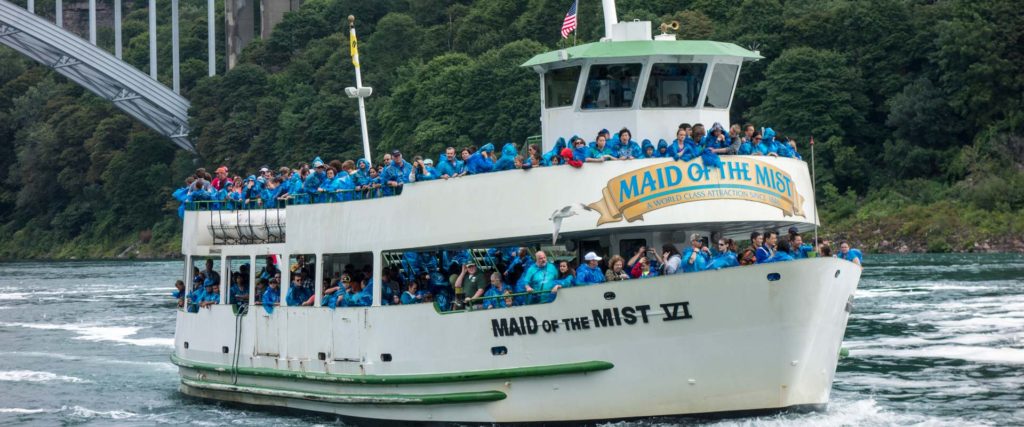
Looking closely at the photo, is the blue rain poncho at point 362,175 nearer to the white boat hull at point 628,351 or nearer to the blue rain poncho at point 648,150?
the white boat hull at point 628,351

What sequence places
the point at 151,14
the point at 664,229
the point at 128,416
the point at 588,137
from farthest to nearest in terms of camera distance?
1. the point at 151,14
2. the point at 128,416
3. the point at 588,137
4. the point at 664,229

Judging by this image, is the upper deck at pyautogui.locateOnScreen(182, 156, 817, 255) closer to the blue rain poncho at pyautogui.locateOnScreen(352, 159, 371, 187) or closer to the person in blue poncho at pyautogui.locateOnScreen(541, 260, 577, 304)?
the person in blue poncho at pyautogui.locateOnScreen(541, 260, 577, 304)

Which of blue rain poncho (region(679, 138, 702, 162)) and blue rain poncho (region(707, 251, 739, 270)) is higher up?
blue rain poncho (region(679, 138, 702, 162))

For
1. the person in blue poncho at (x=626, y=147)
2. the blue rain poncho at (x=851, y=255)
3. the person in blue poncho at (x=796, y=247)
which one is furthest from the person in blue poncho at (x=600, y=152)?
the blue rain poncho at (x=851, y=255)

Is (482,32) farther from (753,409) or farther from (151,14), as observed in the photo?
(753,409)

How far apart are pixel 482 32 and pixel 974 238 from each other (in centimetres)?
5033

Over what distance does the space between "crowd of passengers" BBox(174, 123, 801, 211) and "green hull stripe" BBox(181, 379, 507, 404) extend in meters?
2.53

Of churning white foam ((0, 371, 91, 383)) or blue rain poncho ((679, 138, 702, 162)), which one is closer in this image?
blue rain poncho ((679, 138, 702, 162))

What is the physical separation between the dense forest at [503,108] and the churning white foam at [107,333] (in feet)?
117

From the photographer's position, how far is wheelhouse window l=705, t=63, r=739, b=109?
1959cm

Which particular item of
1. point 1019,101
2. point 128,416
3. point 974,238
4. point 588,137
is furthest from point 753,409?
point 1019,101

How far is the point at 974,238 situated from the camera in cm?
6219

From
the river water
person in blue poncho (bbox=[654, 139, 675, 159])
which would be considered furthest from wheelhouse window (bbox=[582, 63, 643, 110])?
the river water

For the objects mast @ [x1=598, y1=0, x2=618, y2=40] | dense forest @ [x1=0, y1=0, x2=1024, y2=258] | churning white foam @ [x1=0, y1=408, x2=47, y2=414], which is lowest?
churning white foam @ [x1=0, y1=408, x2=47, y2=414]
